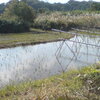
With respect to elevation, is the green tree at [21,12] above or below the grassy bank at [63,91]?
above

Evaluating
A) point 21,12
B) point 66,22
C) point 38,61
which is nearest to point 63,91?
point 38,61

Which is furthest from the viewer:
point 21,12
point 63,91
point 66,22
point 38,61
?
point 66,22

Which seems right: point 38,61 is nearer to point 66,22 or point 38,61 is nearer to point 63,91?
point 63,91

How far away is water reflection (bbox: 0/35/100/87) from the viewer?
8.49m

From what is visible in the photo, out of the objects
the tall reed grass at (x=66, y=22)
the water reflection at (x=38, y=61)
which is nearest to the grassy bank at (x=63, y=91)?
the water reflection at (x=38, y=61)

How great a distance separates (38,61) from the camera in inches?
420

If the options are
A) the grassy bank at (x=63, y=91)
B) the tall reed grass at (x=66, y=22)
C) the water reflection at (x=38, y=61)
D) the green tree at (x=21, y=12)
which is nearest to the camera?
the grassy bank at (x=63, y=91)

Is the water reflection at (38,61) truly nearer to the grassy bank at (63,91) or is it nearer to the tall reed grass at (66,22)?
the grassy bank at (63,91)

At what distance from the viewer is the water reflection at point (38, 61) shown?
27.9 feet

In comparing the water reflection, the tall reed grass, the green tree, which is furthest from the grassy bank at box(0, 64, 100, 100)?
the green tree

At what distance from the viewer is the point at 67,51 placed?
13234mm

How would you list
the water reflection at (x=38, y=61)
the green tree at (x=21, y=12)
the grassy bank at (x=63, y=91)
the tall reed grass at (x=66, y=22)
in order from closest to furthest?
1. the grassy bank at (x=63, y=91)
2. the water reflection at (x=38, y=61)
3. the tall reed grass at (x=66, y=22)
4. the green tree at (x=21, y=12)

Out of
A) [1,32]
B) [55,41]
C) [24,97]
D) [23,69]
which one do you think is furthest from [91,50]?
[24,97]

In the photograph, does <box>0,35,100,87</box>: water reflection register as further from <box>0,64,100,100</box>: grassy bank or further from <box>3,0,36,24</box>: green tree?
<box>3,0,36,24</box>: green tree
